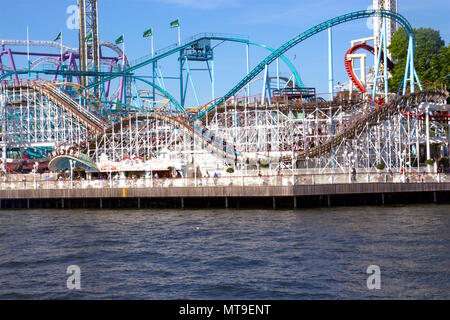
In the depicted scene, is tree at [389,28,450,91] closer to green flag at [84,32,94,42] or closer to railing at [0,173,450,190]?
railing at [0,173,450,190]

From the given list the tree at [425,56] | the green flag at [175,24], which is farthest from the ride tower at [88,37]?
the tree at [425,56]

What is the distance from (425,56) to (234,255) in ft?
162

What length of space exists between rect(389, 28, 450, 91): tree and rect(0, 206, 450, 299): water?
31.5 meters

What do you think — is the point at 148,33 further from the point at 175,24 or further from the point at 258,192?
the point at 258,192

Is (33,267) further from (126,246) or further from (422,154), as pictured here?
(422,154)

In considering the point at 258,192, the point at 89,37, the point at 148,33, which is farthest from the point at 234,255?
the point at 89,37

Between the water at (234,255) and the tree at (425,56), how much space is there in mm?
31464

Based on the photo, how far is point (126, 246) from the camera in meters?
26.8

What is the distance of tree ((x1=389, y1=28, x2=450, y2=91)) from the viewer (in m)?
64.5

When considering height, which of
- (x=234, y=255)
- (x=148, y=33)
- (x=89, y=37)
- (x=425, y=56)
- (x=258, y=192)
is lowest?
(x=234, y=255)

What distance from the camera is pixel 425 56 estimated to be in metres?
66.8

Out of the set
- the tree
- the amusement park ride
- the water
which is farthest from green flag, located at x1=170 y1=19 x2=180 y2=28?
the water

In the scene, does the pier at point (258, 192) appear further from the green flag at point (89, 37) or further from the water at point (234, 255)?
the green flag at point (89, 37)
